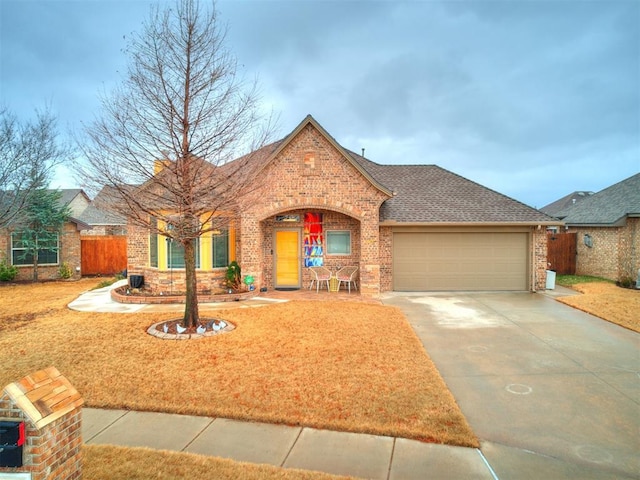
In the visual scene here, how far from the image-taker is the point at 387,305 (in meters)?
12.5

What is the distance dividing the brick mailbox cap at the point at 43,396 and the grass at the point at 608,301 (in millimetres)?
11464

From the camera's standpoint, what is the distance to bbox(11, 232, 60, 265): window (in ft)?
61.0

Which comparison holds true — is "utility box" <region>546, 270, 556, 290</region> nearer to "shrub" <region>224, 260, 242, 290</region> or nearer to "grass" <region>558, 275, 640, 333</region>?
"grass" <region>558, 275, 640, 333</region>

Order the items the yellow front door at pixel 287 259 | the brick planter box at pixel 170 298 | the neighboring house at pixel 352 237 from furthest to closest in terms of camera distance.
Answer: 1. the yellow front door at pixel 287 259
2. the neighboring house at pixel 352 237
3. the brick planter box at pixel 170 298

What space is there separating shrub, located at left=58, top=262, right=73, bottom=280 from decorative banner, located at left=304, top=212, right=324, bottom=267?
1201 centimetres

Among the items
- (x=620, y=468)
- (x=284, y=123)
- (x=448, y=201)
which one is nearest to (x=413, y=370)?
(x=620, y=468)

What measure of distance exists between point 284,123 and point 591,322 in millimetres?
9341

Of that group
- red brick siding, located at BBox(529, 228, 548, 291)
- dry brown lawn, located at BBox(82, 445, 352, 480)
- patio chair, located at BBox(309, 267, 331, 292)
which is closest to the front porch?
patio chair, located at BBox(309, 267, 331, 292)

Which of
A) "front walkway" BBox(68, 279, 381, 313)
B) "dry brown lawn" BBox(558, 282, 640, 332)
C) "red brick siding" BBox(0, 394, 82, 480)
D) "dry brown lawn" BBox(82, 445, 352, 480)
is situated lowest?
"dry brown lawn" BBox(82, 445, 352, 480)

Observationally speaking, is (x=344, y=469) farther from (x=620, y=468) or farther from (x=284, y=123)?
(x=284, y=123)

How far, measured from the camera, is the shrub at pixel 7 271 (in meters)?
17.9

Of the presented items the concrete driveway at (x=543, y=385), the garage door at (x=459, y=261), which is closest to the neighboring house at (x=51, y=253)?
the garage door at (x=459, y=261)

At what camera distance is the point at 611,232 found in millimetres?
17875

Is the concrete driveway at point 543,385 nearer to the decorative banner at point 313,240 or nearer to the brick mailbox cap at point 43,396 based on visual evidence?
the brick mailbox cap at point 43,396
